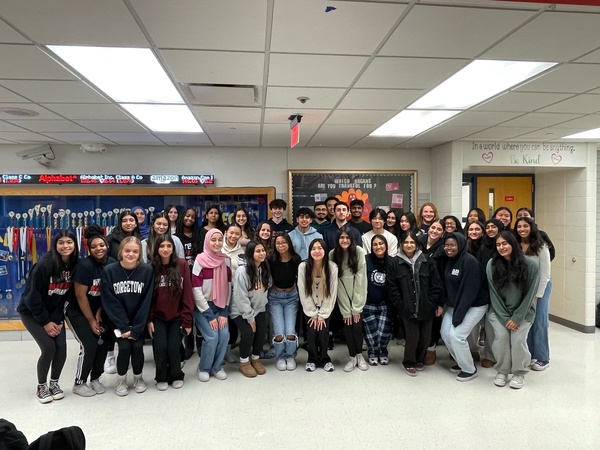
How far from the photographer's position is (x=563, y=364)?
391 cm

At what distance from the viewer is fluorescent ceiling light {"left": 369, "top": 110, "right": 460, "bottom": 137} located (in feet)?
12.4

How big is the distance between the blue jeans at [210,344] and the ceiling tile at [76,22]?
93.0 inches

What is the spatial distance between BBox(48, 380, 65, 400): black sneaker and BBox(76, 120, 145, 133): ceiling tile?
2576 millimetres

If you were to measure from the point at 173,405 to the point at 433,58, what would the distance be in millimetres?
3293

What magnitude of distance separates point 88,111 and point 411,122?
3.38 metres

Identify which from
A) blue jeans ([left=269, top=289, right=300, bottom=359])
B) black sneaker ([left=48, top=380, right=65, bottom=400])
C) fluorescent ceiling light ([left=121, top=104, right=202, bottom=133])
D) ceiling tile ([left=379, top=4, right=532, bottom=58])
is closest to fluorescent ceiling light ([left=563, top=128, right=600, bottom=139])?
ceiling tile ([left=379, top=4, right=532, bottom=58])

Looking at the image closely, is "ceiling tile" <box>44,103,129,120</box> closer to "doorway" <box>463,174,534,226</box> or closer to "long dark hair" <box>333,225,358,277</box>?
"long dark hair" <box>333,225,358,277</box>

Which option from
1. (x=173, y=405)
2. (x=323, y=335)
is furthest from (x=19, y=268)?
(x=323, y=335)

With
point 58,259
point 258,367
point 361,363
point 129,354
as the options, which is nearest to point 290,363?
point 258,367

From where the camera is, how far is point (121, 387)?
322 cm

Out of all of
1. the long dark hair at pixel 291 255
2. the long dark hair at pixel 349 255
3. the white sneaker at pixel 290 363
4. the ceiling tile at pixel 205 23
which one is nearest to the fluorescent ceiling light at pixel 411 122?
the long dark hair at pixel 349 255

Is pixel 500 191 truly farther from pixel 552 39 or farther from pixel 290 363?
pixel 290 363

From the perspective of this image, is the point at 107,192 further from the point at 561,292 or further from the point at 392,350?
the point at 561,292

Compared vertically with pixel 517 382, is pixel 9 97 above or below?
above
